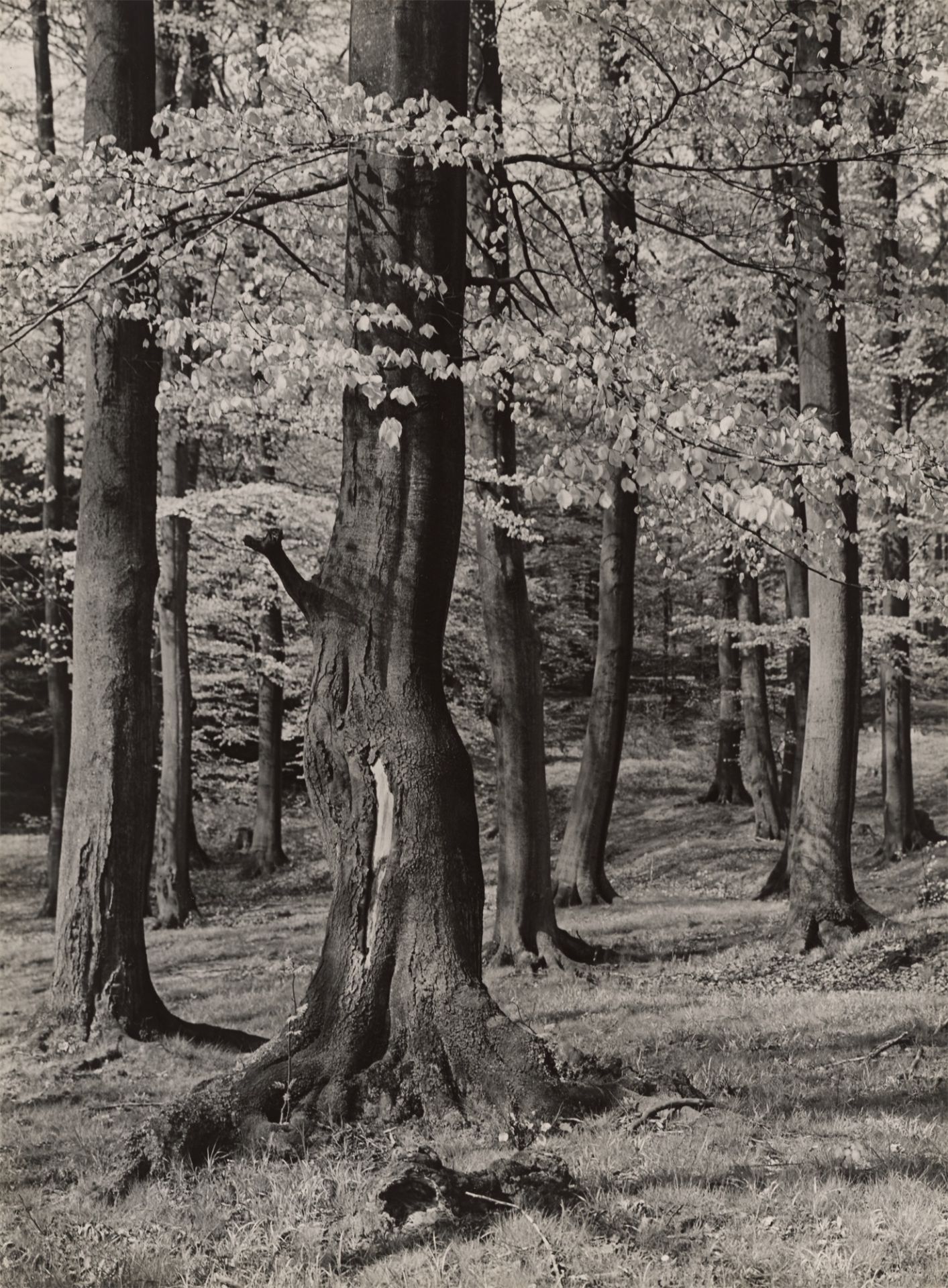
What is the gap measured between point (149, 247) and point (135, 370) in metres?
2.56

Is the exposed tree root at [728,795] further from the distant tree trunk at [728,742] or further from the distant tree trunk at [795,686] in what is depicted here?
the distant tree trunk at [795,686]

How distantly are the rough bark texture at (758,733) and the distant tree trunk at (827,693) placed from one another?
9698 millimetres

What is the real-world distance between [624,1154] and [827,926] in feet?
23.0

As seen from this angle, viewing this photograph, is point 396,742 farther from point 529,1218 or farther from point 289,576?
point 529,1218

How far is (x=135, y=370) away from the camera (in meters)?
8.65

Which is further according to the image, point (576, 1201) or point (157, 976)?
point (157, 976)

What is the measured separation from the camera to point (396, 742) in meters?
5.53

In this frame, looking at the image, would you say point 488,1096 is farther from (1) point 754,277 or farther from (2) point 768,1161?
(1) point 754,277

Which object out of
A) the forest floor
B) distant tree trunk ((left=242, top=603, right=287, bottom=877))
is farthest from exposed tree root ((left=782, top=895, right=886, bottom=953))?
distant tree trunk ((left=242, top=603, right=287, bottom=877))

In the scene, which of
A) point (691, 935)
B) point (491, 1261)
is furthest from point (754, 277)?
point (491, 1261)

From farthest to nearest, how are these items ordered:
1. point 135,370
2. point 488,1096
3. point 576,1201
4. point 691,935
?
1. point 691,935
2. point 135,370
3. point 488,1096
4. point 576,1201

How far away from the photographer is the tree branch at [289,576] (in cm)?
564

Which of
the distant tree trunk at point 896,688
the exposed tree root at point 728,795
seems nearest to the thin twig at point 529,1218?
the distant tree trunk at point 896,688

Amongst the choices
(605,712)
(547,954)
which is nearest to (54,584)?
(605,712)
